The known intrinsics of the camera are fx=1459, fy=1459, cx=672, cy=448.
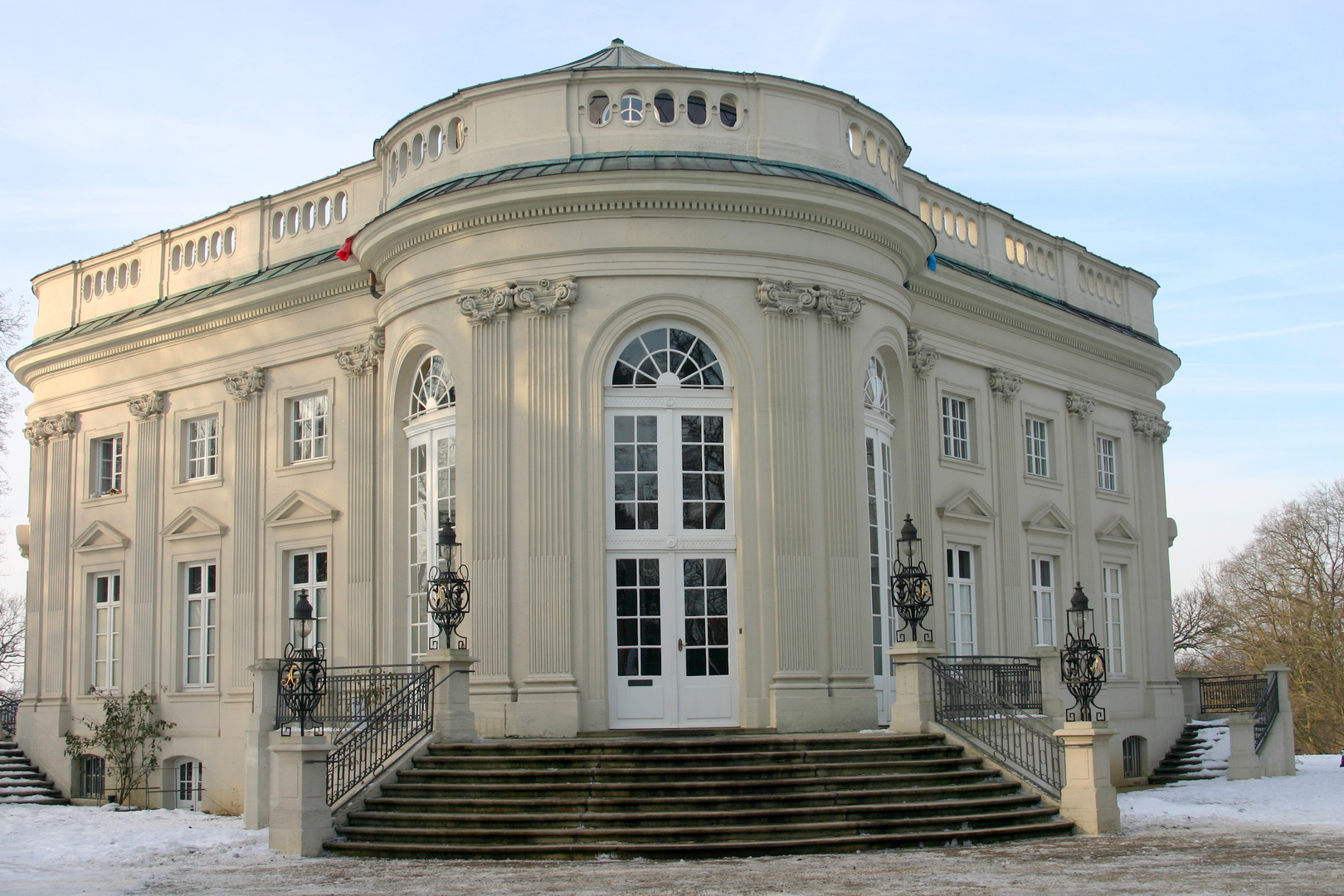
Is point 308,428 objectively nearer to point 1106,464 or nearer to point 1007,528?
point 1007,528

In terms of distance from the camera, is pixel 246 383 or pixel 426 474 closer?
pixel 426 474

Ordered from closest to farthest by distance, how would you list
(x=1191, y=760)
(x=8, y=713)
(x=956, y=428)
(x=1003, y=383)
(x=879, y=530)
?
(x=879, y=530) < (x=956, y=428) < (x=1003, y=383) < (x=1191, y=760) < (x=8, y=713)

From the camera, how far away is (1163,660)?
27.2 meters

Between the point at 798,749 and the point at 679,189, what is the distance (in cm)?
726

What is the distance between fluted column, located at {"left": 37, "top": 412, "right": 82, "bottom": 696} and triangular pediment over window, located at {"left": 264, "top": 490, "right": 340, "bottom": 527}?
18.7 ft

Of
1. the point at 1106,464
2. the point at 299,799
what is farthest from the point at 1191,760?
the point at 299,799

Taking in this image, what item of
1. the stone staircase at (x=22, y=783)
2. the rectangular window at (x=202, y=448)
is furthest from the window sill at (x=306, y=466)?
the stone staircase at (x=22, y=783)

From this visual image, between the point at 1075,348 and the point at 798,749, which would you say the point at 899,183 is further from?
the point at 798,749

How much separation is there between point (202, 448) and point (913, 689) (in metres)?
13.5

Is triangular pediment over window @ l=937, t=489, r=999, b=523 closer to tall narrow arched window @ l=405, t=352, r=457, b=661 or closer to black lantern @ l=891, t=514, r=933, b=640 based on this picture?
black lantern @ l=891, t=514, r=933, b=640

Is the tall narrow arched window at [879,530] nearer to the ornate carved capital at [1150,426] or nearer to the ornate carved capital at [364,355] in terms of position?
the ornate carved capital at [364,355]

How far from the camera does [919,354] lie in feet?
73.0

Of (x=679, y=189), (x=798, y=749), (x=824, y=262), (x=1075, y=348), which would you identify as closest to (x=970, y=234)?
(x=1075, y=348)

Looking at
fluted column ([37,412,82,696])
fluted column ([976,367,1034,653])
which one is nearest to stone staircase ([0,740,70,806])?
fluted column ([37,412,82,696])
